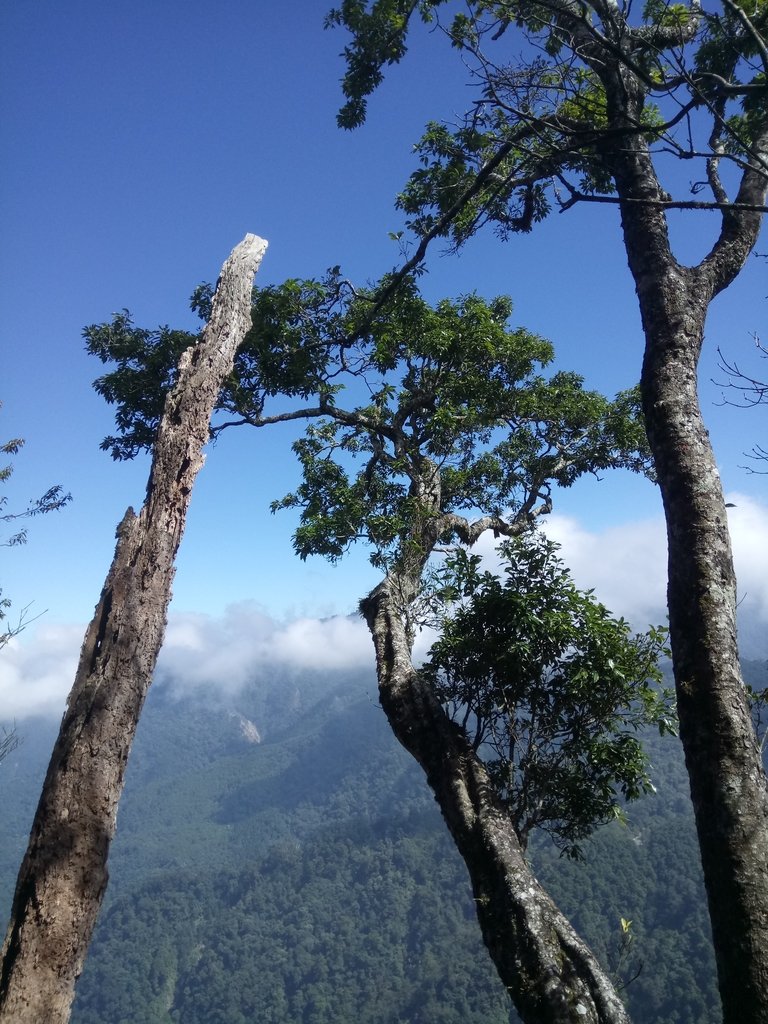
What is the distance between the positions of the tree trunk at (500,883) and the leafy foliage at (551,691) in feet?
1.73

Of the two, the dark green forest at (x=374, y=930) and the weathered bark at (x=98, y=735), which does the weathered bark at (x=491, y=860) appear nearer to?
the weathered bark at (x=98, y=735)

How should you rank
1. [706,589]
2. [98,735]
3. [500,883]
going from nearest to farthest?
[706,589] → [98,735] → [500,883]

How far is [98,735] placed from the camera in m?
3.61

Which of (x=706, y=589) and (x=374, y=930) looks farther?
(x=374, y=930)

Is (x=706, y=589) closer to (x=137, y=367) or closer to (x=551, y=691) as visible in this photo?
(x=551, y=691)

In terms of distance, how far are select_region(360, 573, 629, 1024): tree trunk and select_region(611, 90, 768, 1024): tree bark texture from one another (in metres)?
0.94

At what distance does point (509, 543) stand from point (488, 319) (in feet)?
14.2

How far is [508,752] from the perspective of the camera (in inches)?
234

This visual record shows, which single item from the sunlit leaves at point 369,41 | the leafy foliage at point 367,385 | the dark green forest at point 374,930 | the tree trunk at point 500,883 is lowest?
the dark green forest at point 374,930

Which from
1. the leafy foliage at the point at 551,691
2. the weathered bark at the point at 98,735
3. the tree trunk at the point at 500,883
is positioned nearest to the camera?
the weathered bark at the point at 98,735

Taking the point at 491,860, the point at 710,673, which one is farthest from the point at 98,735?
the point at 710,673

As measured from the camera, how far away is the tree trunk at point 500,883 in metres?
3.37

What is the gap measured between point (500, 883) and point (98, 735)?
2.68 m

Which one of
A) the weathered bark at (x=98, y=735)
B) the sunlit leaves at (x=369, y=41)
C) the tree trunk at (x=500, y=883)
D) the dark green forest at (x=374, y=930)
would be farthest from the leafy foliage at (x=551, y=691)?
the dark green forest at (x=374, y=930)
